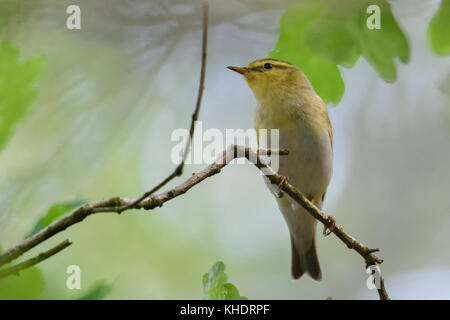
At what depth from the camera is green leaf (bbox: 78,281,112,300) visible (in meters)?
1.13

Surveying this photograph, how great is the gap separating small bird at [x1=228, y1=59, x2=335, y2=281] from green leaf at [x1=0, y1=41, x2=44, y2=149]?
2.05 m

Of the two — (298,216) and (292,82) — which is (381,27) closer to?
(292,82)

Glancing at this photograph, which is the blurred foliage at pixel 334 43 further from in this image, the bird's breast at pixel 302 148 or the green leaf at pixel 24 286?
the bird's breast at pixel 302 148

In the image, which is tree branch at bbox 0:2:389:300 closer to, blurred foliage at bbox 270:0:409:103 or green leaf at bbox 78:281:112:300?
green leaf at bbox 78:281:112:300

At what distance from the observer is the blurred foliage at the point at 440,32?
1715 mm

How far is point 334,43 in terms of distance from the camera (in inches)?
68.9

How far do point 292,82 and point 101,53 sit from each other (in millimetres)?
1364

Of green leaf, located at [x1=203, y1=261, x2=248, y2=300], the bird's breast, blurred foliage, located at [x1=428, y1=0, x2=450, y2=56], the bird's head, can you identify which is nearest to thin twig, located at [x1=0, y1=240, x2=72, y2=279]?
green leaf, located at [x1=203, y1=261, x2=248, y2=300]

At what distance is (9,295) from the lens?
3.45 feet

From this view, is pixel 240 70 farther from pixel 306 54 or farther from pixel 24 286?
pixel 24 286

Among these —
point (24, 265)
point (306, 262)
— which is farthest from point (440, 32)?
point (306, 262)

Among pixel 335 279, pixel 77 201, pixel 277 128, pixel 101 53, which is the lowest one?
pixel 77 201

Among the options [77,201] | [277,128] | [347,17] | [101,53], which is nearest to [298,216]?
[277,128]

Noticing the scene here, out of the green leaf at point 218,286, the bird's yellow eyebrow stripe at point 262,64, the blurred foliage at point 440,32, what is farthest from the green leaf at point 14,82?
the bird's yellow eyebrow stripe at point 262,64
